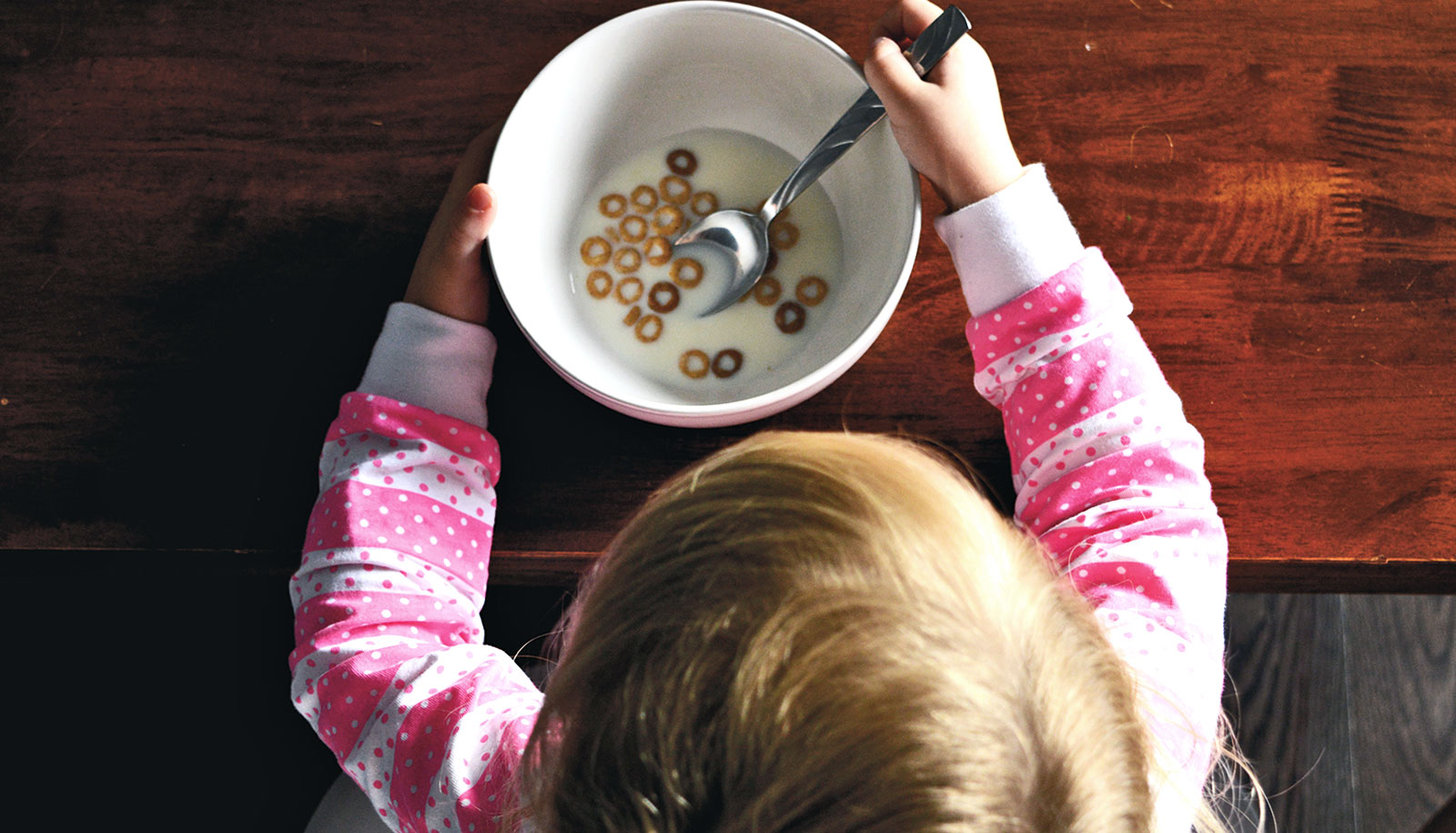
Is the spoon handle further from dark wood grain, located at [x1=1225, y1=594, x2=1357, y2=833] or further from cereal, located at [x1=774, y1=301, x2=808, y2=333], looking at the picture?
dark wood grain, located at [x1=1225, y1=594, x2=1357, y2=833]

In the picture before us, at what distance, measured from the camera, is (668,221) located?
0.64m

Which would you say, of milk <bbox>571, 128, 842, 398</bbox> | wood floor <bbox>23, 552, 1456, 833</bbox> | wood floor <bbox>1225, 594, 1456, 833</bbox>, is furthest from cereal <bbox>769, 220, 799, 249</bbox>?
wood floor <bbox>1225, 594, 1456, 833</bbox>

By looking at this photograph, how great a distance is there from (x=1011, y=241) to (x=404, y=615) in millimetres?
423

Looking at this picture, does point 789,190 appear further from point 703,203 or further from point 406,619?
point 406,619

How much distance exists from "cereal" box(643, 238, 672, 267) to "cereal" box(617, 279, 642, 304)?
0.02m

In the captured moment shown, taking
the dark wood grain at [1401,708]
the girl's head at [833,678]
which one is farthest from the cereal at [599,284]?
the dark wood grain at [1401,708]

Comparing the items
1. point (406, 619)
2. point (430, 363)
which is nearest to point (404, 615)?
point (406, 619)

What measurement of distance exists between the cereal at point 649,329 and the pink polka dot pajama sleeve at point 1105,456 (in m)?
0.19

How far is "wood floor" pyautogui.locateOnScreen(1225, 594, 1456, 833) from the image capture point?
105 centimetres

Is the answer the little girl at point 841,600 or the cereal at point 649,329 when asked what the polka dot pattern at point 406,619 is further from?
the cereal at point 649,329

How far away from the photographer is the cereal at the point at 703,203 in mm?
637

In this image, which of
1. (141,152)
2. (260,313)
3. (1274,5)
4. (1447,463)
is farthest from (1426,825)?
(141,152)

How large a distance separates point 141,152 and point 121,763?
0.67 meters

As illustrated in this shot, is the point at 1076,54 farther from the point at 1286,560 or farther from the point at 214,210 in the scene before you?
the point at 214,210
